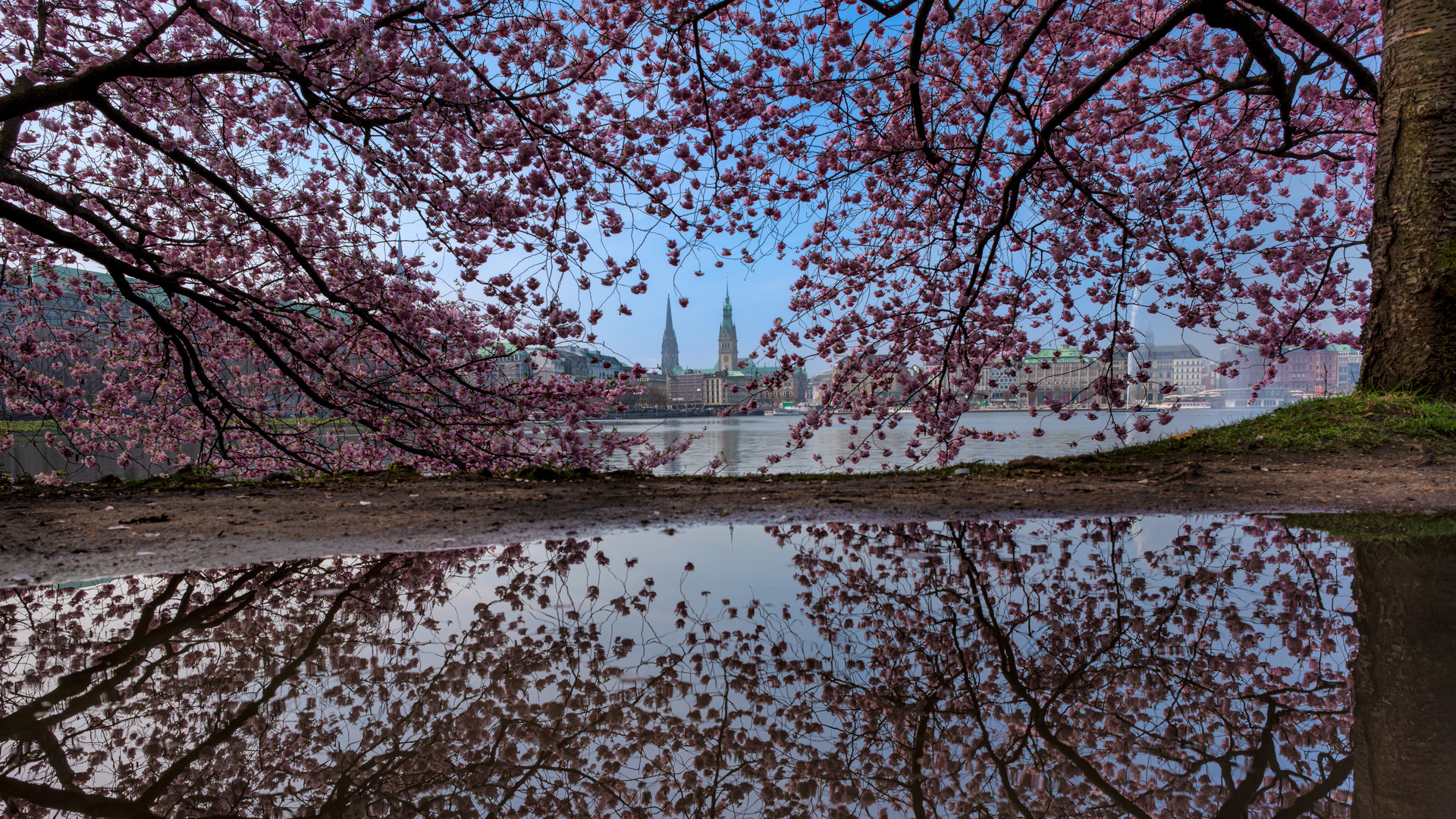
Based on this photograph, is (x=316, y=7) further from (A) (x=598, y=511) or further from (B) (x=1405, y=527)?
(B) (x=1405, y=527)

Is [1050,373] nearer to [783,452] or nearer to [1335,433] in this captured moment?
[1335,433]

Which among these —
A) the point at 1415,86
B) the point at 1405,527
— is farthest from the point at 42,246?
the point at 1415,86

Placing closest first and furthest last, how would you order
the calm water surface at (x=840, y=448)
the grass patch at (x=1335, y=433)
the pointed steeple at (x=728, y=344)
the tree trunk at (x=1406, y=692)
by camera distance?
the tree trunk at (x=1406, y=692), the grass patch at (x=1335, y=433), the calm water surface at (x=840, y=448), the pointed steeple at (x=728, y=344)

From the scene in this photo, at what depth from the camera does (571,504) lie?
5566 millimetres

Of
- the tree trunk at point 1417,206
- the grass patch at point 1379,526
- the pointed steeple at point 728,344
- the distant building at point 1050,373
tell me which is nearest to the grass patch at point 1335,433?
the tree trunk at point 1417,206

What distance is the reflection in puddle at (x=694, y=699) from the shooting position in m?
1.44

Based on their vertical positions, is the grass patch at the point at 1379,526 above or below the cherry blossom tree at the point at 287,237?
below

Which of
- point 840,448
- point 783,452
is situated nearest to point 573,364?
point 783,452

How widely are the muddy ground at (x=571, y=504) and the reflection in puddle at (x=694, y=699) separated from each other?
953 millimetres

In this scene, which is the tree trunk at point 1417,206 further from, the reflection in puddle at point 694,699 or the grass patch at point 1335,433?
the reflection in puddle at point 694,699

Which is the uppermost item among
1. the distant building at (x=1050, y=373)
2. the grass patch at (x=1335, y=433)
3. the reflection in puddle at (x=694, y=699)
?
the distant building at (x=1050, y=373)

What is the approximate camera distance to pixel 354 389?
740 centimetres

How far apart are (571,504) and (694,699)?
3.87m

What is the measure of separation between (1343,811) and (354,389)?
813 cm
